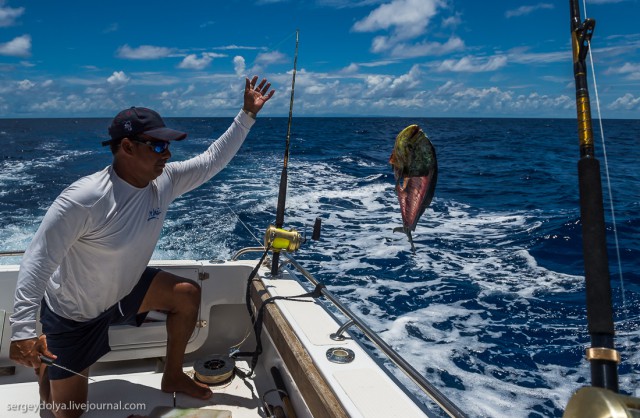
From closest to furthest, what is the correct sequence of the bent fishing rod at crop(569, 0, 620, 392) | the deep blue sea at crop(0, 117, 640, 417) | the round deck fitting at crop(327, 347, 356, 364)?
1. the bent fishing rod at crop(569, 0, 620, 392)
2. the round deck fitting at crop(327, 347, 356, 364)
3. the deep blue sea at crop(0, 117, 640, 417)

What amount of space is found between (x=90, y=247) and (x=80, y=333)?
437 mm

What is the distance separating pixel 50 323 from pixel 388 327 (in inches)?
131

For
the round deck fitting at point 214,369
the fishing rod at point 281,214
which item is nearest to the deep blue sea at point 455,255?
the fishing rod at point 281,214

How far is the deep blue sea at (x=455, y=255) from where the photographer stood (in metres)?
3.97

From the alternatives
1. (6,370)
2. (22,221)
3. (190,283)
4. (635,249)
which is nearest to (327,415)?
(190,283)

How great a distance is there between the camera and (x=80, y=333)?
6.97ft

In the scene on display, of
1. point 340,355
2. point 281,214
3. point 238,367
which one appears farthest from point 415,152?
point 238,367

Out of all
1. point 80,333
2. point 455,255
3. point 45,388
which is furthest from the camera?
point 455,255

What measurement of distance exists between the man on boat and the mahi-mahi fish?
3.12 ft

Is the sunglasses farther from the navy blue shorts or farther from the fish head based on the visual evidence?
the fish head

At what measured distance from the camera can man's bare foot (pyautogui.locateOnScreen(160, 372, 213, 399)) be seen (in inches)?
97.0

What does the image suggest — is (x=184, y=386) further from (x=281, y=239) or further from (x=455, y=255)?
(x=455, y=255)

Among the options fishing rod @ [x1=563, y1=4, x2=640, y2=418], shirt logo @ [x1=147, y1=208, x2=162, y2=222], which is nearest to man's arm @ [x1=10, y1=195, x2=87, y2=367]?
shirt logo @ [x1=147, y1=208, x2=162, y2=222]

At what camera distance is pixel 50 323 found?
2064 mm
